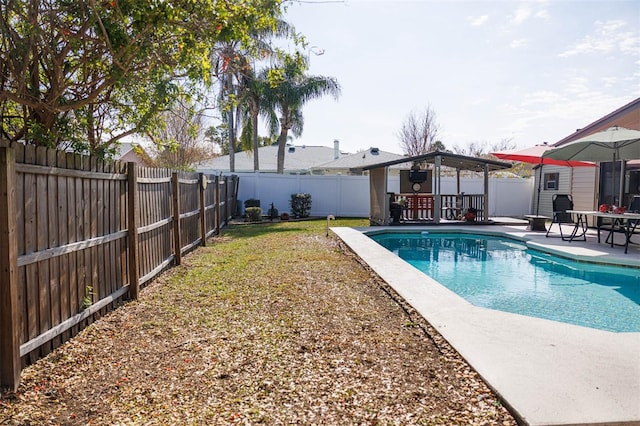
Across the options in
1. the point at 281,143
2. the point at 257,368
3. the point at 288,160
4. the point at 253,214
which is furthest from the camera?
the point at 288,160

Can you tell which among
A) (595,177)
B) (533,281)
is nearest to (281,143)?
(595,177)

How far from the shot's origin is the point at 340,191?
740 inches

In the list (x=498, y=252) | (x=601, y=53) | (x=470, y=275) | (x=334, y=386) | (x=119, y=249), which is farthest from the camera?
Result: (x=498, y=252)

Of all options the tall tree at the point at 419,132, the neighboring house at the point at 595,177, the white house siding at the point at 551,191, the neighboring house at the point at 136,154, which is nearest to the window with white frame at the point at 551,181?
the neighboring house at the point at 595,177

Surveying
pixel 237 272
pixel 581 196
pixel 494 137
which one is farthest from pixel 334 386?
pixel 494 137

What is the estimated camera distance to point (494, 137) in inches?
1389

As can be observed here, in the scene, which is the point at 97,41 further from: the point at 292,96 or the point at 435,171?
the point at 292,96

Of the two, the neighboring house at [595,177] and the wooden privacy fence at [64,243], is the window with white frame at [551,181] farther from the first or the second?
the wooden privacy fence at [64,243]

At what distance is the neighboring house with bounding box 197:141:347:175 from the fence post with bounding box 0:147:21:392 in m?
21.0

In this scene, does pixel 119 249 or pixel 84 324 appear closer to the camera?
pixel 84 324

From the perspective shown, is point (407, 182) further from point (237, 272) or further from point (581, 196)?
point (237, 272)

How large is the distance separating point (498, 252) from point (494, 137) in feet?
90.8

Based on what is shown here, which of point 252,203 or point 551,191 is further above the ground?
point 551,191

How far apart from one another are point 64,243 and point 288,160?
77.6 feet
